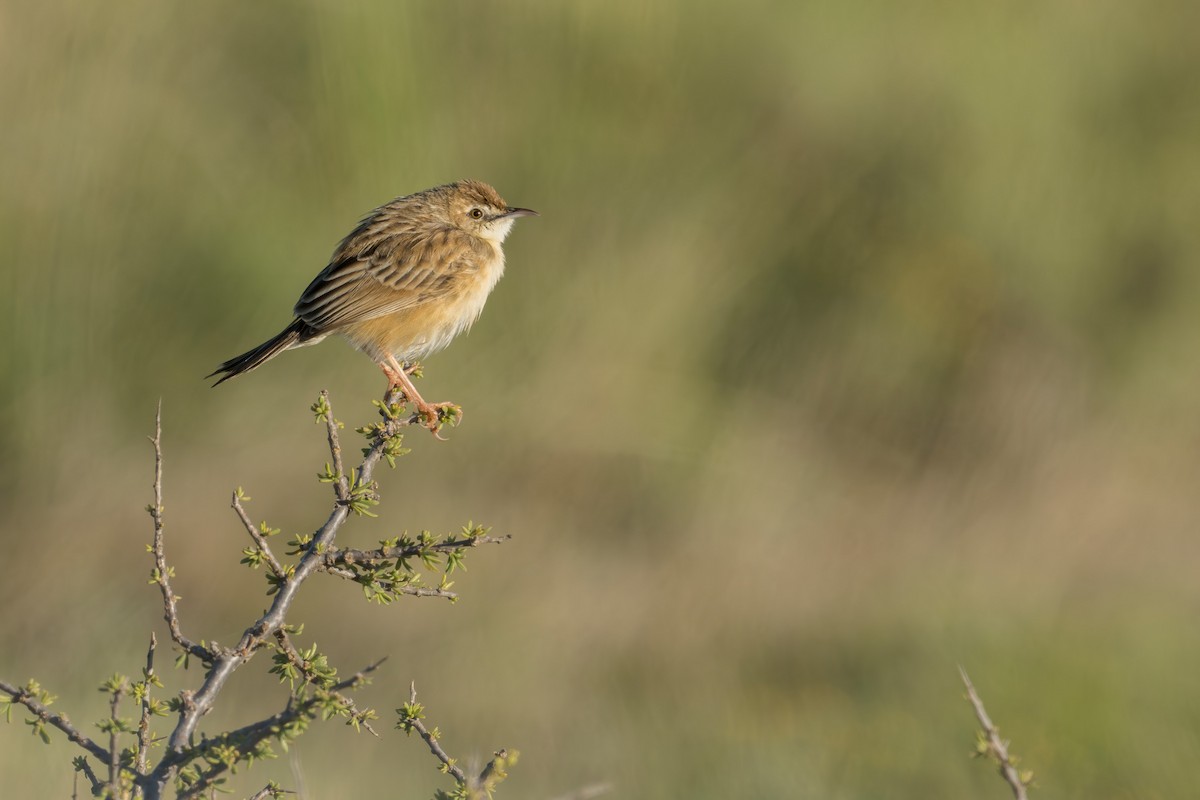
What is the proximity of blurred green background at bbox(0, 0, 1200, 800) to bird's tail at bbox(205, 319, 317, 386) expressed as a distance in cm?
169

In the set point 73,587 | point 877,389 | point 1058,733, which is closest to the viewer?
point 1058,733

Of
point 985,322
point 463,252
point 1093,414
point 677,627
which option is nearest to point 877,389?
point 985,322

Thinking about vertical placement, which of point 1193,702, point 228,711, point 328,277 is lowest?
point 1193,702

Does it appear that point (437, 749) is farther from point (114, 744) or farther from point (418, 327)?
point (418, 327)

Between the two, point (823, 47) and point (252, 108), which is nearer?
point (252, 108)

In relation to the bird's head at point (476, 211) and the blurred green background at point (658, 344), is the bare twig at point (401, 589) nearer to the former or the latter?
the bird's head at point (476, 211)

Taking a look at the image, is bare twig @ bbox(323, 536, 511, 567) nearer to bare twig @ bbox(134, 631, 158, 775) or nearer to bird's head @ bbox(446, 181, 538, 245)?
bare twig @ bbox(134, 631, 158, 775)

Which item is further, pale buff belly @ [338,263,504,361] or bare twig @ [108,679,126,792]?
pale buff belly @ [338,263,504,361]

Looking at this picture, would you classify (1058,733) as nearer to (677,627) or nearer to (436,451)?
(677,627)

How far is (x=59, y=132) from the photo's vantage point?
6223mm

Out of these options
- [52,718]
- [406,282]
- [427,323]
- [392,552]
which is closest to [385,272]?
[406,282]

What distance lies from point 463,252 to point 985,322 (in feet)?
9.67

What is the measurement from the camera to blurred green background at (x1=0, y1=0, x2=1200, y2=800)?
587cm

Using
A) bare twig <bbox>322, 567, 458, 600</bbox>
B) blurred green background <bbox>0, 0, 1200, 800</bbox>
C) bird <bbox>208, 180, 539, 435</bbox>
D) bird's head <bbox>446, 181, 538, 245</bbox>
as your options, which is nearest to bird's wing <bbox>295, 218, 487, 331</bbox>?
bird <bbox>208, 180, 539, 435</bbox>
